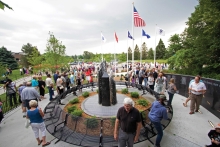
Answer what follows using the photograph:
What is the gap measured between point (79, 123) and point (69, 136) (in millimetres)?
546

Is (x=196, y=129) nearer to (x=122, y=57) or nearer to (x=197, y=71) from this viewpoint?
(x=197, y=71)

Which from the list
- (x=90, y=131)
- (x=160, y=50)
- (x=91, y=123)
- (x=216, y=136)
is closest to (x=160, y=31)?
(x=216, y=136)

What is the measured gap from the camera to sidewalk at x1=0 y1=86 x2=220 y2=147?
4527 millimetres

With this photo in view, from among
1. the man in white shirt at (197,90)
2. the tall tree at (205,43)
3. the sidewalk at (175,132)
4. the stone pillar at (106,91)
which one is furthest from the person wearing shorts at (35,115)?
the tall tree at (205,43)

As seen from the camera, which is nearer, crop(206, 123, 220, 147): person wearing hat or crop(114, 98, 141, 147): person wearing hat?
crop(114, 98, 141, 147): person wearing hat

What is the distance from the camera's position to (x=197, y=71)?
16984 millimetres

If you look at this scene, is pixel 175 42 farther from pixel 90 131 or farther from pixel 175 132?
pixel 90 131

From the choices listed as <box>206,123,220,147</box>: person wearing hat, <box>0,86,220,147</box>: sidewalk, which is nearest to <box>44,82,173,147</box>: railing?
<box>0,86,220,147</box>: sidewalk

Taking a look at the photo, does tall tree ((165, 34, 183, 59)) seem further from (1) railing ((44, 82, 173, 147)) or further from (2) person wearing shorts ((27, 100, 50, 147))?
(2) person wearing shorts ((27, 100, 50, 147))

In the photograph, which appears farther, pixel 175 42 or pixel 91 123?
pixel 175 42

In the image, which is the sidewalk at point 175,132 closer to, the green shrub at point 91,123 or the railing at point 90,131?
the railing at point 90,131

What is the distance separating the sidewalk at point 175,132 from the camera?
4527mm

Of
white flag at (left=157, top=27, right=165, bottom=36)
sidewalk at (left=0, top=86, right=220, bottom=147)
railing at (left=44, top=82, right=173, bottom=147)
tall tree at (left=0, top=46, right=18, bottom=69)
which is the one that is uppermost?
white flag at (left=157, top=27, right=165, bottom=36)

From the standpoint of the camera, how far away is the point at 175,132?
5098mm
